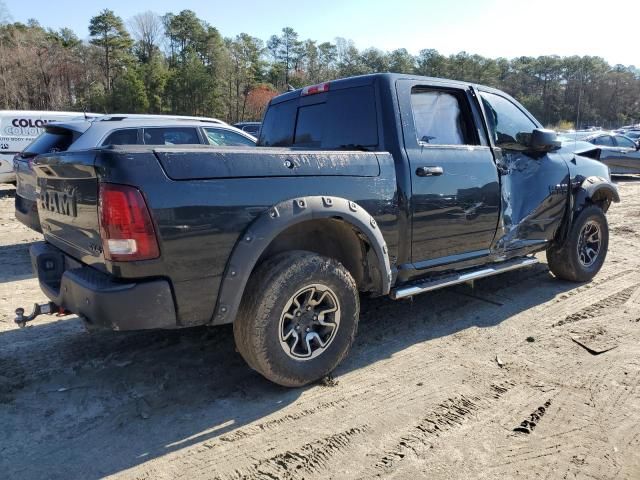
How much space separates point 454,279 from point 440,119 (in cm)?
132

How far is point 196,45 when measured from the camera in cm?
6456

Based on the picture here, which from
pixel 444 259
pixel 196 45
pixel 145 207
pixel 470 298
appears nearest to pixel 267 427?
pixel 145 207

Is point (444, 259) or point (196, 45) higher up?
point (196, 45)

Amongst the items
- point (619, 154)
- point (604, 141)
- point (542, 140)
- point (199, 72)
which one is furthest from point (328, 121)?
point (199, 72)

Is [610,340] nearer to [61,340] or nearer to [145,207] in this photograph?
[145,207]

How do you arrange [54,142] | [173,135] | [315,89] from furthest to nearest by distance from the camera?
[173,135] → [54,142] → [315,89]

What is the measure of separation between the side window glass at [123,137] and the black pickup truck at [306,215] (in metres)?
2.91

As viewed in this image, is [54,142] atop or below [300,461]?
atop

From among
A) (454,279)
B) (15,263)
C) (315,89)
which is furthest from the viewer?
(15,263)

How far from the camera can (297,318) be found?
305 centimetres

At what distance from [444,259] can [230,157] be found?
203cm

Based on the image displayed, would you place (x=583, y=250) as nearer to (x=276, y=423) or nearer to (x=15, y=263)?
(x=276, y=423)

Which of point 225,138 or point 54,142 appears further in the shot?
point 225,138

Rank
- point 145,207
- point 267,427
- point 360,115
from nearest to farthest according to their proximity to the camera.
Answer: point 145,207 → point 267,427 → point 360,115
